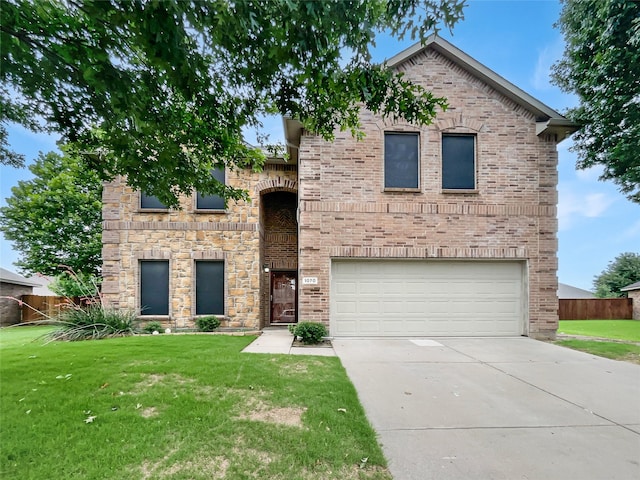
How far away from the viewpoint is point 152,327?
32.9 ft

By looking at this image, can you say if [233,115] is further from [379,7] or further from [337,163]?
[337,163]

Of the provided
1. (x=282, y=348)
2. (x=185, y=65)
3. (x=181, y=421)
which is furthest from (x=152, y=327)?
(x=185, y=65)

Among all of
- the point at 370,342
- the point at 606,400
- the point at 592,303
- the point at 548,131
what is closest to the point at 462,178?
the point at 548,131

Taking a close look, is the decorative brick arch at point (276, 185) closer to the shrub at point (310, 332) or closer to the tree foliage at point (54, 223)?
the shrub at point (310, 332)

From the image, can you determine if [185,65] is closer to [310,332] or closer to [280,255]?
[310,332]

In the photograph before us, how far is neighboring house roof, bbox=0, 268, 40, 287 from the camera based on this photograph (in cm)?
1677

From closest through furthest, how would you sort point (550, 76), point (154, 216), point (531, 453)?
point (531, 453)
point (550, 76)
point (154, 216)

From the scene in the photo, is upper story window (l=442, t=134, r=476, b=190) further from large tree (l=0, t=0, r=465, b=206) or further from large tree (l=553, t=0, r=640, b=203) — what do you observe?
large tree (l=0, t=0, r=465, b=206)

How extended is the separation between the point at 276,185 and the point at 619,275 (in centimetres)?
2824

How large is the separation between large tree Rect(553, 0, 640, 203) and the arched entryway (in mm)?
9268

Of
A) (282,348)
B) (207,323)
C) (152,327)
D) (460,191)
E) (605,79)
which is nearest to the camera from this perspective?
(282,348)

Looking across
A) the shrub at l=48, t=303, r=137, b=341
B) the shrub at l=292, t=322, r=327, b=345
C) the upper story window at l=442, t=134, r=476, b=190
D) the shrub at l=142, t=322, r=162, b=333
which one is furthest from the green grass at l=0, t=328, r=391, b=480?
the upper story window at l=442, t=134, r=476, b=190

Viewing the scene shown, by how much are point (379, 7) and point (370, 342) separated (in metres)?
6.89

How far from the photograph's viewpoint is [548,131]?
8.89 meters
